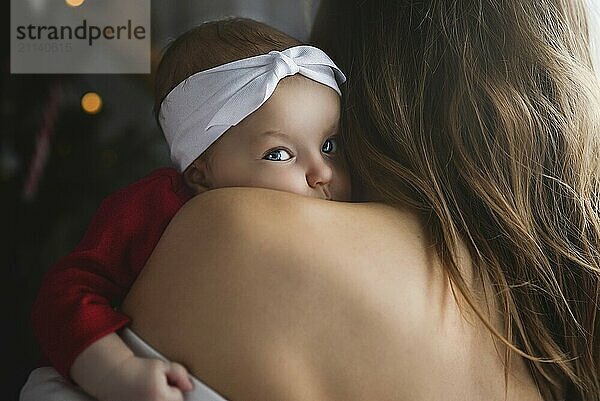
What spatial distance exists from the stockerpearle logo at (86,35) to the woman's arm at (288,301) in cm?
31

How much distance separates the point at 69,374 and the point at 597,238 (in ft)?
1.39

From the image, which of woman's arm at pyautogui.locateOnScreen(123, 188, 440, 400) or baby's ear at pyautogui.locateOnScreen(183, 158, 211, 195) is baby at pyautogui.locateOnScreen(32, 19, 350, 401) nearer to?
baby's ear at pyautogui.locateOnScreen(183, 158, 211, 195)

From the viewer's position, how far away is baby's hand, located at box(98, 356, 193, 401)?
625 mm

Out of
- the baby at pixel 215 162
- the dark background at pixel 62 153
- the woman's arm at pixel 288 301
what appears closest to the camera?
the woman's arm at pixel 288 301

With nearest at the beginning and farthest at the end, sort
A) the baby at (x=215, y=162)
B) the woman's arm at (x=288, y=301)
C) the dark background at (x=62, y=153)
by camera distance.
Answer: the woman's arm at (x=288, y=301), the baby at (x=215, y=162), the dark background at (x=62, y=153)

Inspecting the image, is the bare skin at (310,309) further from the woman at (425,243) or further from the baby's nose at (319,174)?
the baby's nose at (319,174)

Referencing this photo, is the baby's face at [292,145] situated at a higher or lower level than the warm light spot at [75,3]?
lower

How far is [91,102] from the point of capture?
0.88 meters

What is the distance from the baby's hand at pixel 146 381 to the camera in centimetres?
63

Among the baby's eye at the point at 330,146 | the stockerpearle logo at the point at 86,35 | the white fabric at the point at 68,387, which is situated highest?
the stockerpearle logo at the point at 86,35

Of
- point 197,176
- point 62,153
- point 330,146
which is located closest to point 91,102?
point 62,153

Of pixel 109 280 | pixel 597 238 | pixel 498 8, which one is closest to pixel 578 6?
pixel 498 8

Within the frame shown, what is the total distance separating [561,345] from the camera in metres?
0.69

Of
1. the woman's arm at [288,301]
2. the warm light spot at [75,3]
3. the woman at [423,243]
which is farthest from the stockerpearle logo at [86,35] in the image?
the woman's arm at [288,301]
